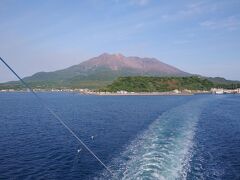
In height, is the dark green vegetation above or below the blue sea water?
above

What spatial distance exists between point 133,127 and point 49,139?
11.4 meters

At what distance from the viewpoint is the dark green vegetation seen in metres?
138

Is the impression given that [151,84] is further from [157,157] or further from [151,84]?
[157,157]

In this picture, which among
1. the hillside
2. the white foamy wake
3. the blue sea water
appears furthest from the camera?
the hillside

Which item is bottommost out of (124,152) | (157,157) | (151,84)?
(124,152)

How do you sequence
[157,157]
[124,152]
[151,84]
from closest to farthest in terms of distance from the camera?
[157,157] → [124,152] → [151,84]

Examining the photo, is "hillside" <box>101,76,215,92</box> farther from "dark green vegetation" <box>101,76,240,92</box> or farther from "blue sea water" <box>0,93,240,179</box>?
"blue sea water" <box>0,93,240,179</box>

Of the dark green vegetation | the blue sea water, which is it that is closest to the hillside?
the dark green vegetation

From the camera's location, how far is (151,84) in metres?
143

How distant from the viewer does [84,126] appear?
124 feet

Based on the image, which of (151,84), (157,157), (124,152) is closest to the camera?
(157,157)

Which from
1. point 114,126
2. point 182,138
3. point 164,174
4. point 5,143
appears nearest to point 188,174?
point 164,174

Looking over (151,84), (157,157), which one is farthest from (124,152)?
(151,84)

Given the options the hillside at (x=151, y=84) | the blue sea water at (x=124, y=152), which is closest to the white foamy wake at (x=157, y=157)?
the blue sea water at (x=124, y=152)
